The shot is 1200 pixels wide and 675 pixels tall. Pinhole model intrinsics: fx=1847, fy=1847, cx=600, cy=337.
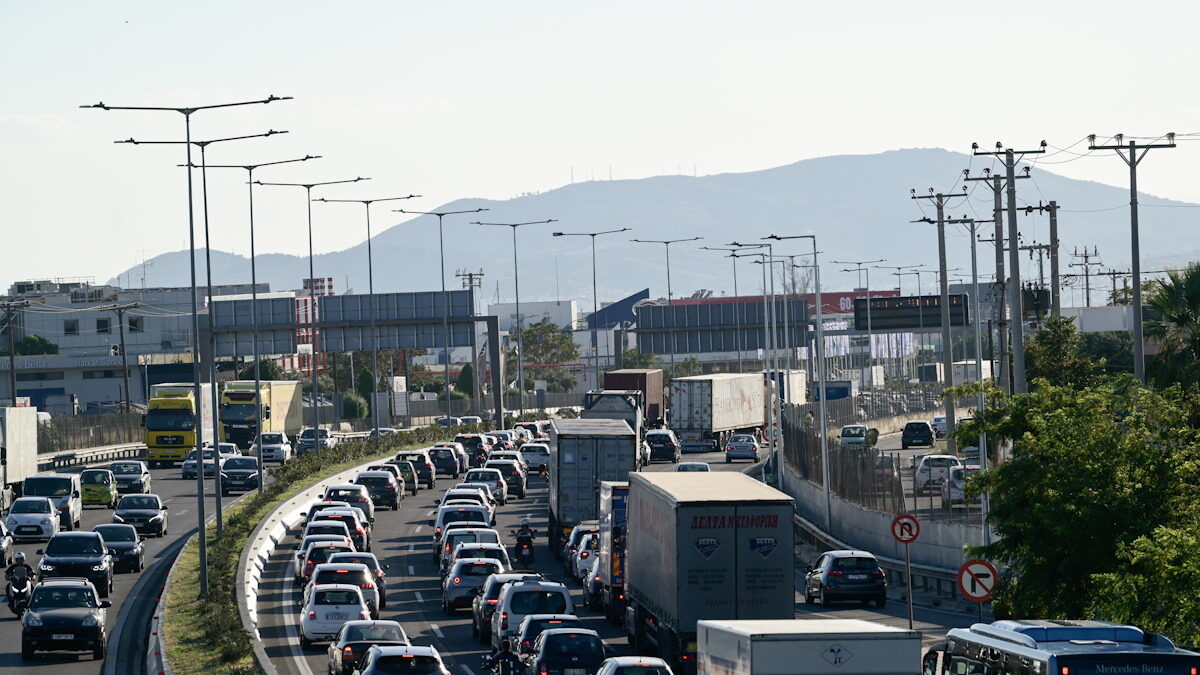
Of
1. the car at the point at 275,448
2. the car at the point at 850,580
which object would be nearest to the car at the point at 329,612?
the car at the point at 850,580

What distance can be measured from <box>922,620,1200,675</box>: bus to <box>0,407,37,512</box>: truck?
136ft

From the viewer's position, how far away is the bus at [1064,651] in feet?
52.6

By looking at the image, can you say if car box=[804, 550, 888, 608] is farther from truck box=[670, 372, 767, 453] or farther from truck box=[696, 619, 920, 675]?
truck box=[670, 372, 767, 453]

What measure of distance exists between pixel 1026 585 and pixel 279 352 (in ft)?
262

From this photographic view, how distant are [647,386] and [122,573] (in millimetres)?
50827

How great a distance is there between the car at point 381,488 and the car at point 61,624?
3020cm

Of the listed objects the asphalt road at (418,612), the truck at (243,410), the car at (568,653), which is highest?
the truck at (243,410)

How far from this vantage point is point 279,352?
334ft

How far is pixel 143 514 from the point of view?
2083 inches

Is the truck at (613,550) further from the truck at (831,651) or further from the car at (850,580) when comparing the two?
the truck at (831,651)

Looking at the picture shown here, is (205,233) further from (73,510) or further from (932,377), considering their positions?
(932,377)

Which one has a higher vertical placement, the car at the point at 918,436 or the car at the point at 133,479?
the car at the point at 133,479

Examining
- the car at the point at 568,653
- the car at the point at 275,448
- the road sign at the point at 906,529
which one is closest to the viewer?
the car at the point at 568,653

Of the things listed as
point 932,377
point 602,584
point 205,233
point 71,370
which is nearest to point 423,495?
point 205,233
